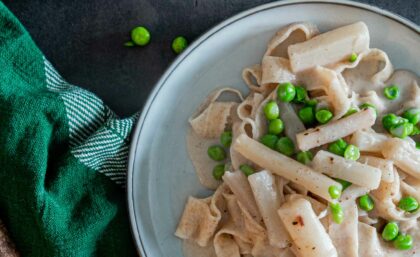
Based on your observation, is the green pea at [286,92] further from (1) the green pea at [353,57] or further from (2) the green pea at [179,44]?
(2) the green pea at [179,44]

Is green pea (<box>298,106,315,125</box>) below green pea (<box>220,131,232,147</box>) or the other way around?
the other way around

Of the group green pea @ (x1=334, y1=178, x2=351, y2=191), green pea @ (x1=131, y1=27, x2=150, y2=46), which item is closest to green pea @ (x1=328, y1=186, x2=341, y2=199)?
green pea @ (x1=334, y1=178, x2=351, y2=191)

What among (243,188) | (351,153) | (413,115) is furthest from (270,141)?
(413,115)

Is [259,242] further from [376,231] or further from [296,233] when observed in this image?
[376,231]

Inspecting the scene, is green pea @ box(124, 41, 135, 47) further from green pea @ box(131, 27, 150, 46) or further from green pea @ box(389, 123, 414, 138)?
green pea @ box(389, 123, 414, 138)

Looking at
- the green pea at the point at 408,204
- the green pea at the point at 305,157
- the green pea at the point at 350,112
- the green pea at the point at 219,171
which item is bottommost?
the green pea at the point at 219,171

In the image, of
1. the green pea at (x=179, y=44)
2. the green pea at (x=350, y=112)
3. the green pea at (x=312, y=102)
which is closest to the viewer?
the green pea at (x=350, y=112)

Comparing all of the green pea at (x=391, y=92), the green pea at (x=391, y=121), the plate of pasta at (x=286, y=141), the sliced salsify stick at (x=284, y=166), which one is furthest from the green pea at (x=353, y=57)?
the sliced salsify stick at (x=284, y=166)
